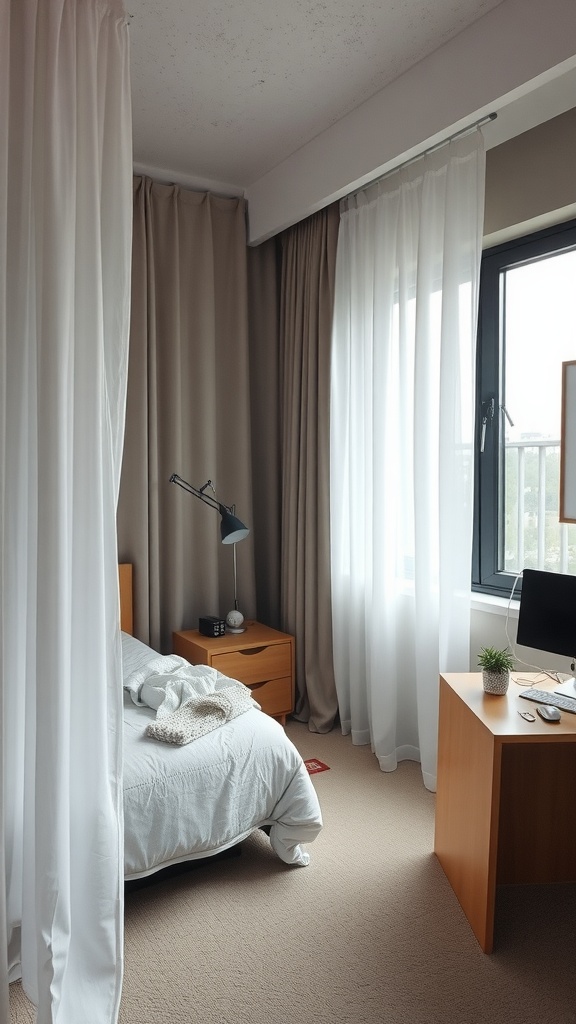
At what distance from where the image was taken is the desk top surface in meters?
1.89

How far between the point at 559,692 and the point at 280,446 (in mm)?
2297

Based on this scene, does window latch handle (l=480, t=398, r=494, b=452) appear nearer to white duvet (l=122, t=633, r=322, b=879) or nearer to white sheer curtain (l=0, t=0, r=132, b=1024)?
white duvet (l=122, t=633, r=322, b=879)

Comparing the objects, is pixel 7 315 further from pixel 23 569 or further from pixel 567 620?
pixel 567 620

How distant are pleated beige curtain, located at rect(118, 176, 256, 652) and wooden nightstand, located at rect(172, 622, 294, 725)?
0.93ft

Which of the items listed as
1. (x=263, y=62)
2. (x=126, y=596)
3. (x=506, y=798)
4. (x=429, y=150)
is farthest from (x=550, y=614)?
(x=263, y=62)

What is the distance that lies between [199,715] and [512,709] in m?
0.98

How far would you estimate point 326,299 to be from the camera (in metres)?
3.58

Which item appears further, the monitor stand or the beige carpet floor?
the monitor stand

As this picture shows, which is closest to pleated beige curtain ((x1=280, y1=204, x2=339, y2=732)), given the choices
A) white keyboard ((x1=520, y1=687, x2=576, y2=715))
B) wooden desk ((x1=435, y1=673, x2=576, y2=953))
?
wooden desk ((x1=435, y1=673, x2=576, y2=953))

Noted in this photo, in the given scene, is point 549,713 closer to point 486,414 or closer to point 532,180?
point 486,414

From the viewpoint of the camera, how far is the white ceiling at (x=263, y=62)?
93.5 inches

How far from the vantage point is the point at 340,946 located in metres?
1.96

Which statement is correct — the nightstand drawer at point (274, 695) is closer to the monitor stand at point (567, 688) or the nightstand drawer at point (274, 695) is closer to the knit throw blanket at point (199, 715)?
the knit throw blanket at point (199, 715)

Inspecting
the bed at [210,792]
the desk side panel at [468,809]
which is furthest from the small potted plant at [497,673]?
the bed at [210,792]
